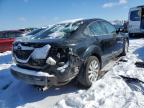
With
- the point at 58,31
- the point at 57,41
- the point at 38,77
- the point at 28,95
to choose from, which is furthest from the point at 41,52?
the point at 28,95

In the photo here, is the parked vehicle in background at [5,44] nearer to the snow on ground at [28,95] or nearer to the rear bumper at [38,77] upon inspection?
the snow on ground at [28,95]

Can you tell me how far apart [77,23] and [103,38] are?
0.89 m

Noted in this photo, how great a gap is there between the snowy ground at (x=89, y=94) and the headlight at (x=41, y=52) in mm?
987

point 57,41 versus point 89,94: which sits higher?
point 57,41

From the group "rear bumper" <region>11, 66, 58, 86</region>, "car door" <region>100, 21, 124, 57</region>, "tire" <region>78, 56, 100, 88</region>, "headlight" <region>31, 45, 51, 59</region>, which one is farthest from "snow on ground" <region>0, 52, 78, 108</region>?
"car door" <region>100, 21, 124, 57</region>

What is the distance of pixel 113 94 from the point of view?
16.9 ft

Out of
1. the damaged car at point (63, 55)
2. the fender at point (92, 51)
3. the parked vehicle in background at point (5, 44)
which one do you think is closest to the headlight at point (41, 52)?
the damaged car at point (63, 55)

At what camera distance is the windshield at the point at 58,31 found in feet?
18.5

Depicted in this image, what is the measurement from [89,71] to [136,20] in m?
12.4

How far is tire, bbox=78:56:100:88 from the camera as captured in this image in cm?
554

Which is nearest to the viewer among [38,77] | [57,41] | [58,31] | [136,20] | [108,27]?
[38,77]

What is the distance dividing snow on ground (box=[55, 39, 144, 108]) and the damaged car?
34 cm

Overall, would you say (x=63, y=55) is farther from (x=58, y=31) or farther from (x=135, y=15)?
(x=135, y=15)

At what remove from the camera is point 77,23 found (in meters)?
6.13
